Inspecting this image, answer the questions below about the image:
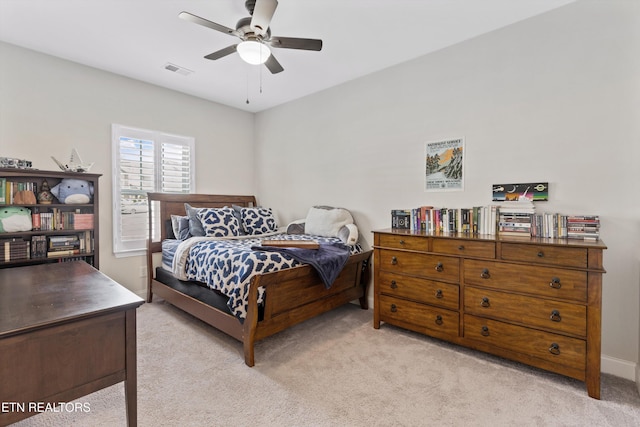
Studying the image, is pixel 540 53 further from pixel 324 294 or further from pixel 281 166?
pixel 281 166

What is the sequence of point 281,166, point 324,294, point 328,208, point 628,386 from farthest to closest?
point 281,166 → point 328,208 → point 324,294 → point 628,386

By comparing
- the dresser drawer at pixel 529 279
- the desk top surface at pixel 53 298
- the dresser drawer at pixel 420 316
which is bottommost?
the dresser drawer at pixel 420 316

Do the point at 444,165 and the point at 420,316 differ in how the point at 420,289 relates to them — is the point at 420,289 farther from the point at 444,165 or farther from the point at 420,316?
the point at 444,165

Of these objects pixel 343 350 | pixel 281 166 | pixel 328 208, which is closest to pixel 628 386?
pixel 343 350

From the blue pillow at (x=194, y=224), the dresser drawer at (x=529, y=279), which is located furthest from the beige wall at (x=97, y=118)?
the dresser drawer at (x=529, y=279)

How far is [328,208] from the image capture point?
3.62 metres

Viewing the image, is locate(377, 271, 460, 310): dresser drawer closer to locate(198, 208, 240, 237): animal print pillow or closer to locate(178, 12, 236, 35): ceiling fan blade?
locate(198, 208, 240, 237): animal print pillow

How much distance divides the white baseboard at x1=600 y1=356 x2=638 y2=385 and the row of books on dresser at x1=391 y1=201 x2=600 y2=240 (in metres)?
0.87

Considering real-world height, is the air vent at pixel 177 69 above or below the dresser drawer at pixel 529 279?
above

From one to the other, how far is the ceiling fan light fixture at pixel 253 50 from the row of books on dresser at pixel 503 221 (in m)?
1.86

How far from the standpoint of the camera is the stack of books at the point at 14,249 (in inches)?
98.3

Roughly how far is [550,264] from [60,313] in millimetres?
2605

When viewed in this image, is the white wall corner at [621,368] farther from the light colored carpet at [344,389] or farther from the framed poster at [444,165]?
the framed poster at [444,165]

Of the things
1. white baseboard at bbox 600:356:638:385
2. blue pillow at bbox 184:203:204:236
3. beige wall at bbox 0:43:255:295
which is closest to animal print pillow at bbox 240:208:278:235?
blue pillow at bbox 184:203:204:236
